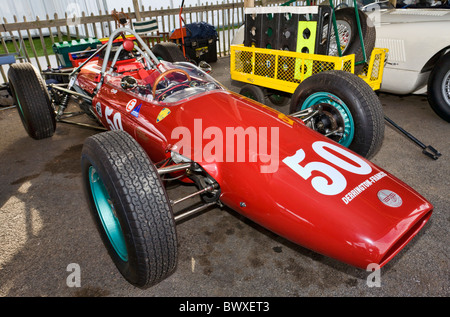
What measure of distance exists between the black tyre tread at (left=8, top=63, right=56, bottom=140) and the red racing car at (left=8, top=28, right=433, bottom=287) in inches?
60.6

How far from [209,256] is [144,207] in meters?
0.84

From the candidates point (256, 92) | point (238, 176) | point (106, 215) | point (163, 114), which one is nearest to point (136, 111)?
point (163, 114)

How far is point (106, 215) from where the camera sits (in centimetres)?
218

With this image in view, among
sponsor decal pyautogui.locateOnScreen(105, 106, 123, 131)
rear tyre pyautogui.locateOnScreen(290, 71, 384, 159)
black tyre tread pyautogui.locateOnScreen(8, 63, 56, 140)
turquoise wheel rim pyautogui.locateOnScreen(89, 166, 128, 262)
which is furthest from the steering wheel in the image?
black tyre tread pyautogui.locateOnScreen(8, 63, 56, 140)

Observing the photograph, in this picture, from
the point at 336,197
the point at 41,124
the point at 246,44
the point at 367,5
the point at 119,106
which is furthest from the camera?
the point at 367,5

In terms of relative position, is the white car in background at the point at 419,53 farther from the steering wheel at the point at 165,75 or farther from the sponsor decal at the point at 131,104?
the sponsor decal at the point at 131,104

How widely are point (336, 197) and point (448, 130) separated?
10.8 ft

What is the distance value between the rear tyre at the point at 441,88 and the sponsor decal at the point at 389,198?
320cm
